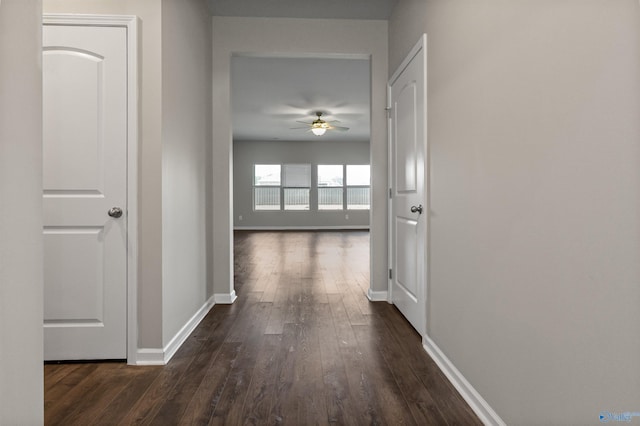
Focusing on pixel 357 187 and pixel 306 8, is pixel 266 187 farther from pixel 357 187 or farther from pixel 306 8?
pixel 306 8

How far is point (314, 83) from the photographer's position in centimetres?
608

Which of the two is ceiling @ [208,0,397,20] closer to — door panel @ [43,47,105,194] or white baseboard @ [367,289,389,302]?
door panel @ [43,47,105,194]

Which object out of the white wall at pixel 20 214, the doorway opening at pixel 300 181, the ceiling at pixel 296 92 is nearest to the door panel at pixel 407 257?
the white wall at pixel 20 214

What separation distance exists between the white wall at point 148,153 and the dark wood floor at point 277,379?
356mm

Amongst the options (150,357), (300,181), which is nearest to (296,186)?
(300,181)

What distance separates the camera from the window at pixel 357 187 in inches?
473

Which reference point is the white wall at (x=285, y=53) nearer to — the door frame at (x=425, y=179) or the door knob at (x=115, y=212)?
the door frame at (x=425, y=179)

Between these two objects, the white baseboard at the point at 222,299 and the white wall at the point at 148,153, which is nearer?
the white wall at the point at 148,153

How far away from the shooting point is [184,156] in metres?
2.78

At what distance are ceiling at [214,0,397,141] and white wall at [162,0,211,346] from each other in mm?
704

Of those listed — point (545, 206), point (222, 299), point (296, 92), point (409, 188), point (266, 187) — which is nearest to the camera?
point (545, 206)

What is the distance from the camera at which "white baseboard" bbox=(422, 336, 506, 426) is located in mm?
1641

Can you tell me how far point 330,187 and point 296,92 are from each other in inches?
223

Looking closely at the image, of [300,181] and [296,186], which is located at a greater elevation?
[300,181]
